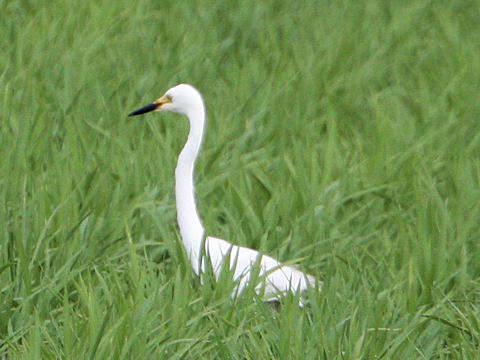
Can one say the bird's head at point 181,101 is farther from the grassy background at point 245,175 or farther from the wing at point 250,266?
the wing at point 250,266

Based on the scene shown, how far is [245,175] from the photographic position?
408cm

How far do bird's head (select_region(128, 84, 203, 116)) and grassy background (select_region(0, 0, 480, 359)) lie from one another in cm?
34

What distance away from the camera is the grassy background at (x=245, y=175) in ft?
9.48

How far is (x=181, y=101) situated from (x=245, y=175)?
0.51 metres

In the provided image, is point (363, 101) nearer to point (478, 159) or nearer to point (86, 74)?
point (478, 159)

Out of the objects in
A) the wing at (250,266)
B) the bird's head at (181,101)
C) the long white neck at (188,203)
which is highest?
the bird's head at (181,101)

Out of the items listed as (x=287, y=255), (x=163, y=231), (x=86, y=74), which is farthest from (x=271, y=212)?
(x=86, y=74)

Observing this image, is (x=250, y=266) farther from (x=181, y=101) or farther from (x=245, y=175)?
(x=245, y=175)

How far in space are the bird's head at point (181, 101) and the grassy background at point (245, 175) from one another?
337mm

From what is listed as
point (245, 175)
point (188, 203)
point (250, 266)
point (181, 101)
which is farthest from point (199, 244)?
point (245, 175)

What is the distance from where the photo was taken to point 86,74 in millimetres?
4945

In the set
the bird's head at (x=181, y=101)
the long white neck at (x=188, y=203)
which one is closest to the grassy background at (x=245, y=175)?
the long white neck at (x=188, y=203)

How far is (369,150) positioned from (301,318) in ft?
6.24

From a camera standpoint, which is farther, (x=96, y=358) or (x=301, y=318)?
(x=301, y=318)
